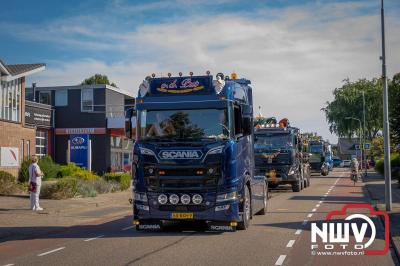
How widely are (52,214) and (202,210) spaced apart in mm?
7656

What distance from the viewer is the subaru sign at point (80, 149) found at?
43.1 meters

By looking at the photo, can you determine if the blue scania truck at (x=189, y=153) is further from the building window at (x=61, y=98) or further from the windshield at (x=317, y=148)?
the windshield at (x=317, y=148)

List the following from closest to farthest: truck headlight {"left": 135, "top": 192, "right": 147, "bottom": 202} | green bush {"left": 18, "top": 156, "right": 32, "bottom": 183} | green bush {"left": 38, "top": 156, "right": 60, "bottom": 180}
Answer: truck headlight {"left": 135, "top": 192, "right": 147, "bottom": 202} < green bush {"left": 18, "top": 156, "right": 32, "bottom": 183} < green bush {"left": 38, "top": 156, "right": 60, "bottom": 180}

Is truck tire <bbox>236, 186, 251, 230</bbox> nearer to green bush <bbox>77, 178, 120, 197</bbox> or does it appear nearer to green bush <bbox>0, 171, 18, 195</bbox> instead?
green bush <bbox>77, 178, 120, 197</bbox>

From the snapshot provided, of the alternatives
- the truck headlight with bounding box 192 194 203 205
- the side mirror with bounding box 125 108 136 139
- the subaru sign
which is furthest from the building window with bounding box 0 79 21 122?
the truck headlight with bounding box 192 194 203 205

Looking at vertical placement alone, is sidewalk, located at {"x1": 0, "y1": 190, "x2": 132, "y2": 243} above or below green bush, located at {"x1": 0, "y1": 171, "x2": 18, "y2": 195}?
below

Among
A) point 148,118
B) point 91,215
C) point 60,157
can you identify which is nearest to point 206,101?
point 148,118

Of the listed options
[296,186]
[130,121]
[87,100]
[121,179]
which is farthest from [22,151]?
[130,121]

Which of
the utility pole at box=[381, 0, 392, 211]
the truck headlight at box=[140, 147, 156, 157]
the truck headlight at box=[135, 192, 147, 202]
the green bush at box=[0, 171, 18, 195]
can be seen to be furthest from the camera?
the green bush at box=[0, 171, 18, 195]

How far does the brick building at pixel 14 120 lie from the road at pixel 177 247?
17936mm

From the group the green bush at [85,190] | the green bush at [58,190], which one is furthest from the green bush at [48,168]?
the green bush at [58,190]

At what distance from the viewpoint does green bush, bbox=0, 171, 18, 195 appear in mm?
25141

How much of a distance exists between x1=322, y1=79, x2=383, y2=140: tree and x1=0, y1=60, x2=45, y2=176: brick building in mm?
59802

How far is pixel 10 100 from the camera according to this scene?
3612 cm
